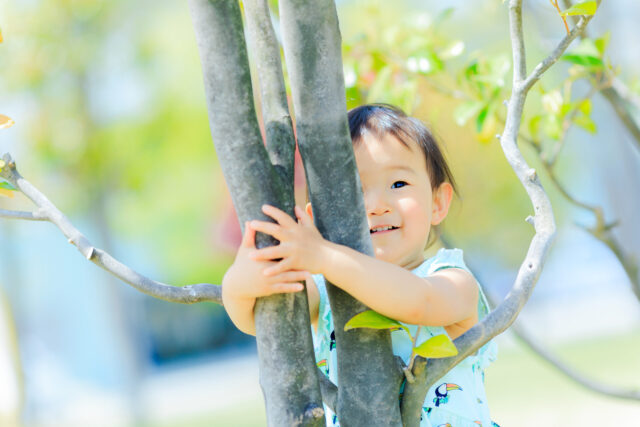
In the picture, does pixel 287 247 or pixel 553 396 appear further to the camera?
pixel 553 396

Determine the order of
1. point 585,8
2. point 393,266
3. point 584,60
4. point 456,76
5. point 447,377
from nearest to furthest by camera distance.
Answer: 1. point 393,266
2. point 585,8
3. point 447,377
4. point 584,60
5. point 456,76

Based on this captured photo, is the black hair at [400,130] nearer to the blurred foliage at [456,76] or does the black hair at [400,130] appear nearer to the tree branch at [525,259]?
the blurred foliage at [456,76]

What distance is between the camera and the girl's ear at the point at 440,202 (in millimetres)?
1580

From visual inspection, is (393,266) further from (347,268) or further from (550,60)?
(550,60)

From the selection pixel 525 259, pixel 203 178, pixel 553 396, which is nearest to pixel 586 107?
pixel 525 259

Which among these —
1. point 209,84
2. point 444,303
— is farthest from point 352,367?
point 209,84

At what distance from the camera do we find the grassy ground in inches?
226

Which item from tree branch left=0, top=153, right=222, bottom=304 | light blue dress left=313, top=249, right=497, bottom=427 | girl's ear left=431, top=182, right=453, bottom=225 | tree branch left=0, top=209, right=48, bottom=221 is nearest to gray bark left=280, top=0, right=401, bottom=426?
tree branch left=0, top=153, right=222, bottom=304

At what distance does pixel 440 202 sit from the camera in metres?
1.60

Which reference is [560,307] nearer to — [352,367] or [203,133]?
[203,133]

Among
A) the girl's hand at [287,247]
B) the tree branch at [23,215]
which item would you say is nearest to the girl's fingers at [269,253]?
the girl's hand at [287,247]

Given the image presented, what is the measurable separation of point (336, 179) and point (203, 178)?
13.0m

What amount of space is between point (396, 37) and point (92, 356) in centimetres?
1390

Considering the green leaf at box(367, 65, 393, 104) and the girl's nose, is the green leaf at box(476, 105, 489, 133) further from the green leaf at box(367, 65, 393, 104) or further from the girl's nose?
the girl's nose
